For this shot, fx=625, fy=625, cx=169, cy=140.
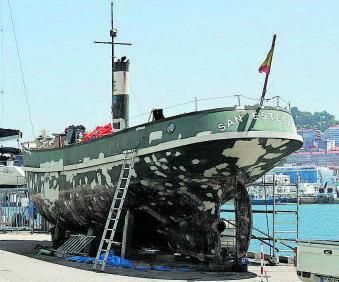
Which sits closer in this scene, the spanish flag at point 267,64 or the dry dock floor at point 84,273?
the dry dock floor at point 84,273

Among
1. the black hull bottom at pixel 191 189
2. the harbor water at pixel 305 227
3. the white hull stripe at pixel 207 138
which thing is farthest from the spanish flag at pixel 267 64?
the harbor water at pixel 305 227

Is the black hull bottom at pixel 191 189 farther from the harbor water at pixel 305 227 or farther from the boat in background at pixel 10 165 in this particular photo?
the boat in background at pixel 10 165

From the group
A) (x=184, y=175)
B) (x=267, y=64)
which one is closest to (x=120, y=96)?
(x=184, y=175)

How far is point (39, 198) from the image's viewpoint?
2006cm

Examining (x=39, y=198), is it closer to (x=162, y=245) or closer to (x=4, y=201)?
(x=162, y=245)

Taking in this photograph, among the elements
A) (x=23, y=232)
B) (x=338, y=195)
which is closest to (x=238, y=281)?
(x=23, y=232)

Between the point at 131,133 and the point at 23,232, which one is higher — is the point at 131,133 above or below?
above

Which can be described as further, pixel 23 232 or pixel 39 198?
pixel 23 232

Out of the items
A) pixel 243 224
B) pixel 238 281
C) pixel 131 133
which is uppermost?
pixel 131 133

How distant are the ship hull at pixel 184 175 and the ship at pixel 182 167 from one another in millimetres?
22

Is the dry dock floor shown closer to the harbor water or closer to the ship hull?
the ship hull

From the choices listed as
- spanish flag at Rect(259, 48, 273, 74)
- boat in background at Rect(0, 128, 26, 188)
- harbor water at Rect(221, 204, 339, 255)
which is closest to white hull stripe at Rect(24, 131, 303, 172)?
spanish flag at Rect(259, 48, 273, 74)

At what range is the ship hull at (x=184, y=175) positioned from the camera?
13.4 m

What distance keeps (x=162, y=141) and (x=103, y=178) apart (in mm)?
2420
